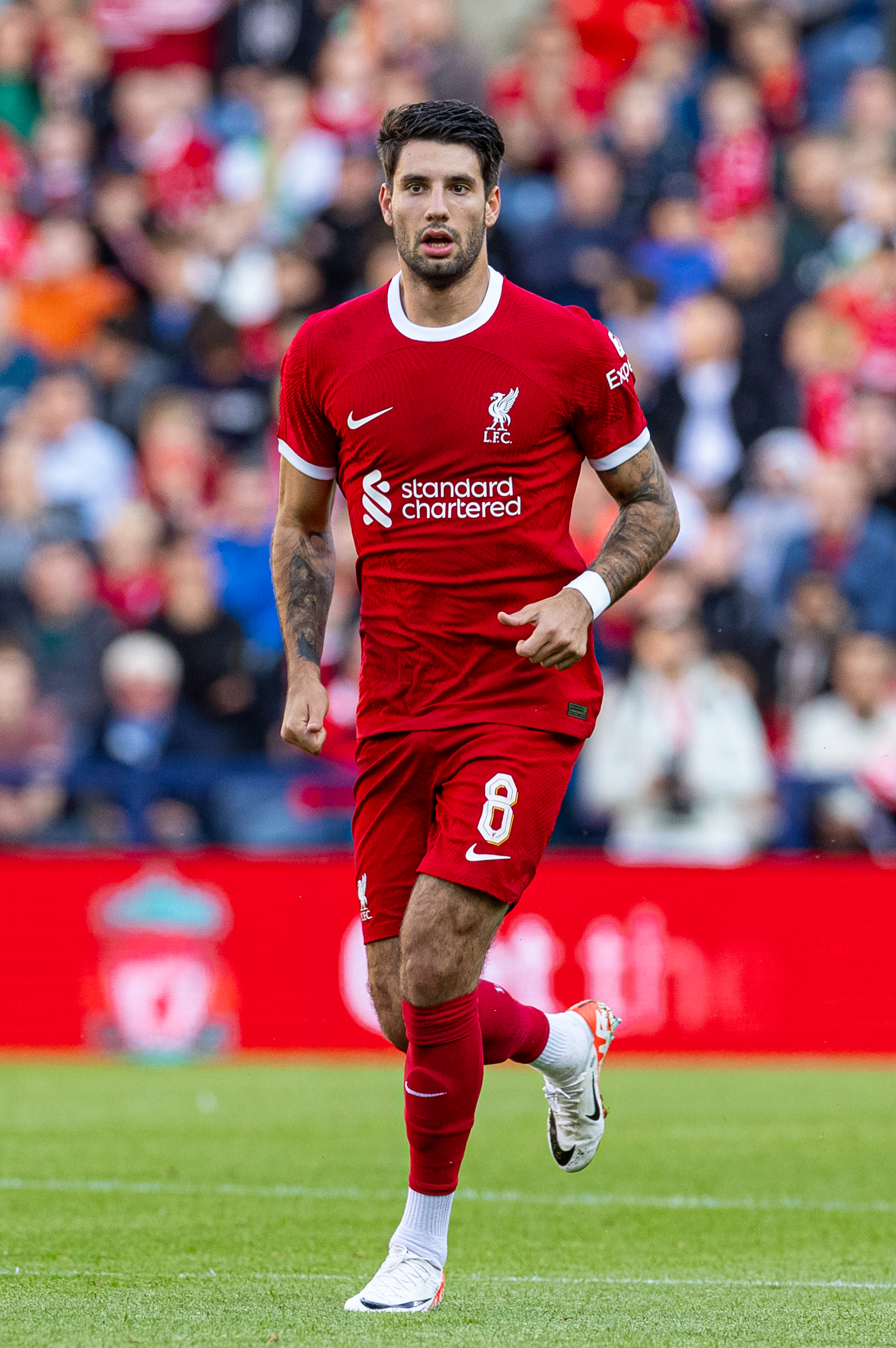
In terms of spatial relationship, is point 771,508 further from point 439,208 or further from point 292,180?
point 439,208

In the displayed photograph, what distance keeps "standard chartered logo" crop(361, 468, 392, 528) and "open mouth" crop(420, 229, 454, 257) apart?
0.52 meters

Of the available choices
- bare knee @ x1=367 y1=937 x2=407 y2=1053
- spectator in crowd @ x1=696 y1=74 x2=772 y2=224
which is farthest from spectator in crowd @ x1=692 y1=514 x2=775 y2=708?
bare knee @ x1=367 y1=937 x2=407 y2=1053

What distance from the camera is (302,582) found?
217 inches

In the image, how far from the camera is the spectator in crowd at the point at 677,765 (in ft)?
39.1

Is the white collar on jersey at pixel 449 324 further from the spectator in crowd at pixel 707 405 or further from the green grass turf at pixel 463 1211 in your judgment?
the spectator in crowd at pixel 707 405

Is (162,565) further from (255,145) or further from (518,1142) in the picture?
(518,1142)

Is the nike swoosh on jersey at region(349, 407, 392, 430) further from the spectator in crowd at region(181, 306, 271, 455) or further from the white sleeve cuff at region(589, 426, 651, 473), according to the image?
the spectator in crowd at region(181, 306, 271, 455)

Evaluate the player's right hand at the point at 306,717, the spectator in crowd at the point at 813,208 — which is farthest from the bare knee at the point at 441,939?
Answer: the spectator in crowd at the point at 813,208

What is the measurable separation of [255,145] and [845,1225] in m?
11.5

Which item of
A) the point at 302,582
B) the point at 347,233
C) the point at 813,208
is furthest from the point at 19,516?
the point at 302,582

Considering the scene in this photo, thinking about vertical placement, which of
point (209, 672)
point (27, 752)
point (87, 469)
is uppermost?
point (87, 469)

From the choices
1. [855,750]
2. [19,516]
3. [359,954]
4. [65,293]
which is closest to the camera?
[359,954]

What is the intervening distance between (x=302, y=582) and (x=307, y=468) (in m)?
0.30

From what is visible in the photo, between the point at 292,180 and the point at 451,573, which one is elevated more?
the point at 451,573
